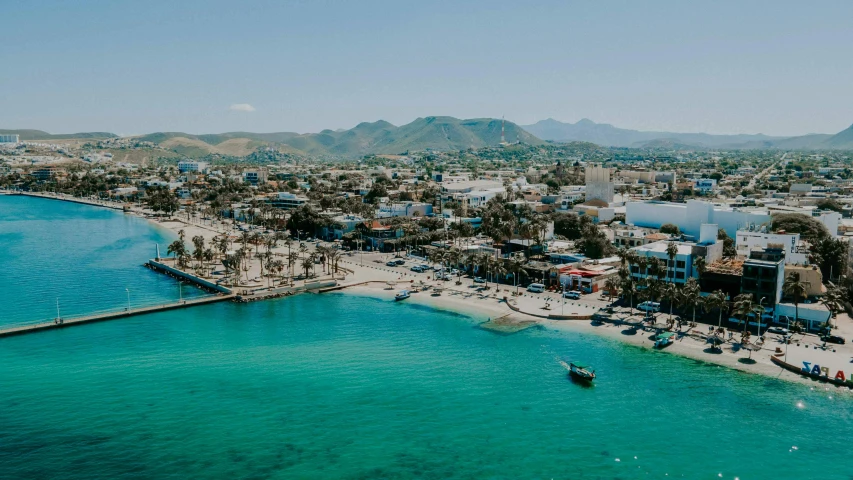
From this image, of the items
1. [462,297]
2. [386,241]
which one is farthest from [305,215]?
[462,297]

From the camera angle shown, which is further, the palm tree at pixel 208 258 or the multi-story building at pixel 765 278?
the palm tree at pixel 208 258

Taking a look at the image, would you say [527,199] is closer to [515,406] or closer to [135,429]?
[515,406]

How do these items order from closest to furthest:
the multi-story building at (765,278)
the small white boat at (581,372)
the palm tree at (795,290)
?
the small white boat at (581,372) → the palm tree at (795,290) → the multi-story building at (765,278)

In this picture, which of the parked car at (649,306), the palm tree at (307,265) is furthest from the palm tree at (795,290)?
the palm tree at (307,265)

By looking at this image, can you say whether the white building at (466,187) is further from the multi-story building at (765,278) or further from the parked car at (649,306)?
the multi-story building at (765,278)

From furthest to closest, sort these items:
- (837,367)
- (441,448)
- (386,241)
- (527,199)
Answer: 1. (527,199)
2. (386,241)
3. (837,367)
4. (441,448)

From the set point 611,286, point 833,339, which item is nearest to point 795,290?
point 833,339

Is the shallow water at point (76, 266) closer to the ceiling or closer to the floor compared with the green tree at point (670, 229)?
closer to the floor
